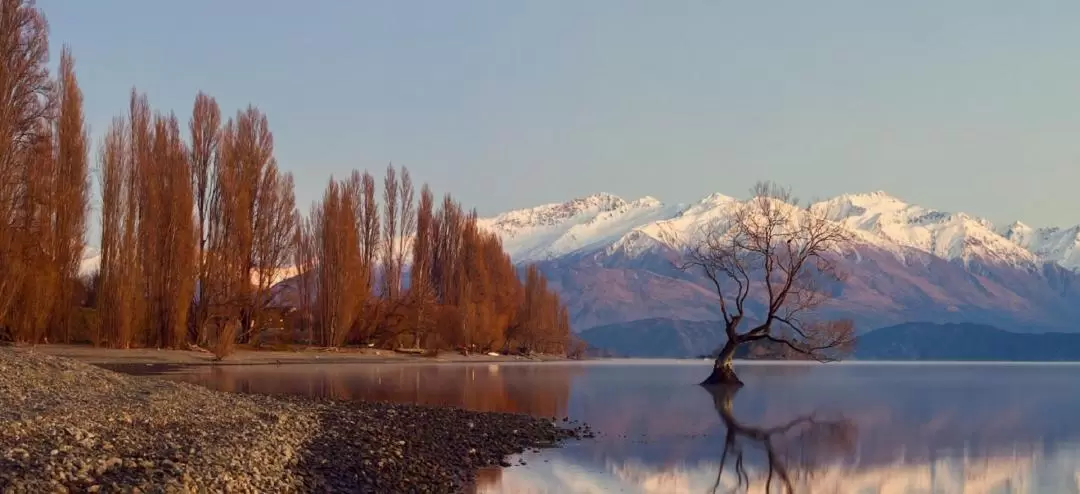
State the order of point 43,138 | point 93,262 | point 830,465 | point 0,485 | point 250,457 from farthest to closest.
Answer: point 93,262 < point 43,138 < point 830,465 < point 250,457 < point 0,485

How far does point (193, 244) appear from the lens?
53656 mm

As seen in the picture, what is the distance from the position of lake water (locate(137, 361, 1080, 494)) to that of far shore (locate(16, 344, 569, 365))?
6295 mm

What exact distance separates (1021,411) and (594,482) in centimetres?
2414

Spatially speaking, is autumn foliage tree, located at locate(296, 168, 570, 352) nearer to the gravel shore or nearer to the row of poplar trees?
the row of poplar trees

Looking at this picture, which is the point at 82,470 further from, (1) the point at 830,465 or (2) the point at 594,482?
(1) the point at 830,465

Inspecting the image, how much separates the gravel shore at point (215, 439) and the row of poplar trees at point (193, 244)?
2149 centimetres

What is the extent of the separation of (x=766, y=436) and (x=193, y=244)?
1527 inches

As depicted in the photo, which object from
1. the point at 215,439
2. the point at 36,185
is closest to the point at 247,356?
the point at 36,185

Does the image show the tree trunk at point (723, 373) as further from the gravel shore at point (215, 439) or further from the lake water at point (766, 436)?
the gravel shore at point (215, 439)

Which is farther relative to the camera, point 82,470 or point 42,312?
point 42,312

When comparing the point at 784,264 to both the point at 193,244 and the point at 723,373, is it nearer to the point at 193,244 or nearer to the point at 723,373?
the point at 723,373

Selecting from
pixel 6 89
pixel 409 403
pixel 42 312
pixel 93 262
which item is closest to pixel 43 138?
pixel 6 89

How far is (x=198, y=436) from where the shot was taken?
628 inches

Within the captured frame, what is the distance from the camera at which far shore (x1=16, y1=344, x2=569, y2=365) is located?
145 ft
